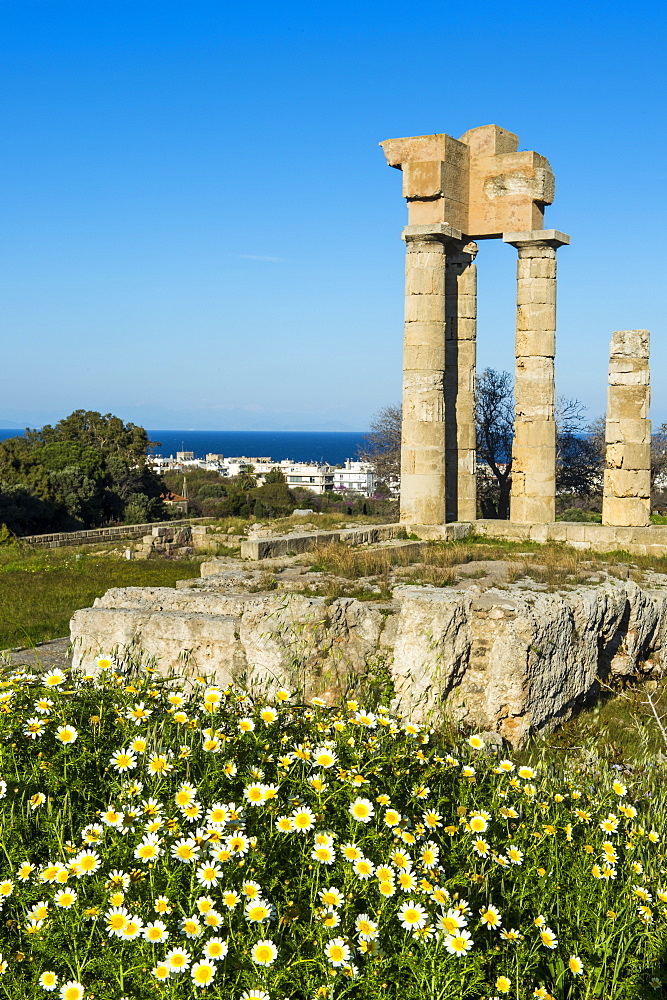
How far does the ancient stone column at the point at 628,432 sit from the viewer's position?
19.3 meters

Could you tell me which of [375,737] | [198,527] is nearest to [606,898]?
[375,737]

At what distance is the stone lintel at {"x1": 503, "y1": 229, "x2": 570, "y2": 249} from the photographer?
19.1m

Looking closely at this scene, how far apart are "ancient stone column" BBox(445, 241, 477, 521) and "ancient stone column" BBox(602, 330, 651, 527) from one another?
317 centimetres

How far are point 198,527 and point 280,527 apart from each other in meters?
11.0

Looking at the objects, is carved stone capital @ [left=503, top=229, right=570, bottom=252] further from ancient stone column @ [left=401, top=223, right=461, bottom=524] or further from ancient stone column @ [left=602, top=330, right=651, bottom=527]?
ancient stone column @ [left=602, top=330, right=651, bottom=527]

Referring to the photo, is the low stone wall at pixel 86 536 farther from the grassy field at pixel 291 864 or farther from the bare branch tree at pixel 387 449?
the grassy field at pixel 291 864

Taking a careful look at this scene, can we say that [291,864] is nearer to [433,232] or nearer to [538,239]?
[433,232]

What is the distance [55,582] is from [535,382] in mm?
11015

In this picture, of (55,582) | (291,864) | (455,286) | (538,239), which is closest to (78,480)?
(55,582)

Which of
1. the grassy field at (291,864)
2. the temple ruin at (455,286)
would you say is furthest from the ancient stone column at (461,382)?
the grassy field at (291,864)

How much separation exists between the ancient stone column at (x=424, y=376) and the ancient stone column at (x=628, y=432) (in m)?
3.78

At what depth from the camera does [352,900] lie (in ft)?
12.0

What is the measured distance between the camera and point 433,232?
60.3 ft

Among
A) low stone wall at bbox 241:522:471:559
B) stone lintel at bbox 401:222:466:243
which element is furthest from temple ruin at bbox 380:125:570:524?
low stone wall at bbox 241:522:471:559
